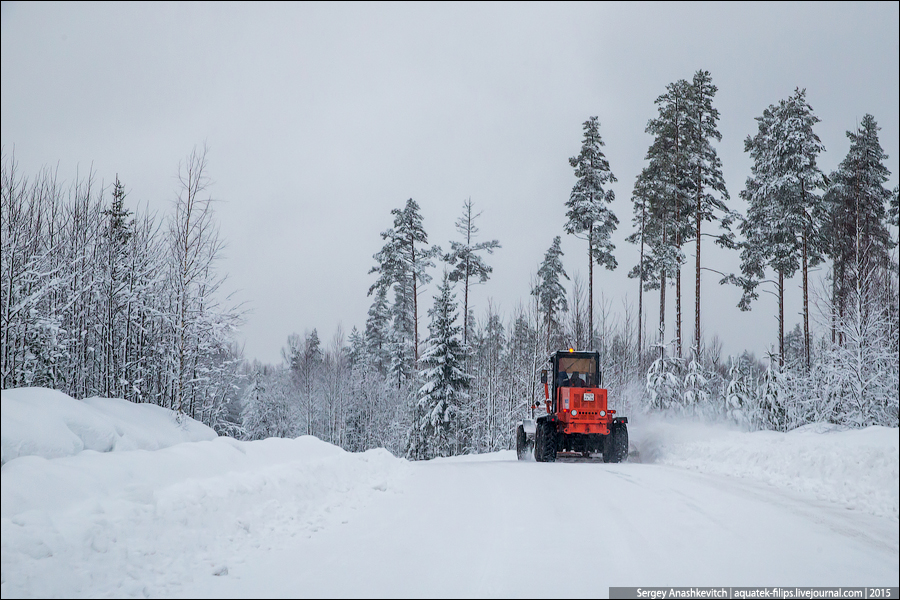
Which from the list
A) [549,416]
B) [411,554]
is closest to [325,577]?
[411,554]

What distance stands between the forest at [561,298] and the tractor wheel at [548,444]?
5.06m

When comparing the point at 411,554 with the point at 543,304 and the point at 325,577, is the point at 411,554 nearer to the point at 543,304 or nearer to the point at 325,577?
the point at 325,577

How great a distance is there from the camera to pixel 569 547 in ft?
19.8

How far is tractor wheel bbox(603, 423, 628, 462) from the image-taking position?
51.8 ft

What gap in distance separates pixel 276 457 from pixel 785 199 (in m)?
22.9

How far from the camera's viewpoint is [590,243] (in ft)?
101

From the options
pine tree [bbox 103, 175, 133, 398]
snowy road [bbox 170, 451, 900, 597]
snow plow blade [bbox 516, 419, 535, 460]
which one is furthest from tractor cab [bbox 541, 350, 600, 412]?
pine tree [bbox 103, 175, 133, 398]

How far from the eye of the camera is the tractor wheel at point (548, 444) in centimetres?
1585

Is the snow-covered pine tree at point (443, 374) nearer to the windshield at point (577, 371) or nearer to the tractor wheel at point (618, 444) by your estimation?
the windshield at point (577, 371)

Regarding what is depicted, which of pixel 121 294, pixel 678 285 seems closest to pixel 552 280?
pixel 678 285

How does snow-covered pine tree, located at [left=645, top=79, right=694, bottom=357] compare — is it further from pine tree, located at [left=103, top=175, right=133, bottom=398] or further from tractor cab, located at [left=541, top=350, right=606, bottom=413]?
pine tree, located at [left=103, top=175, right=133, bottom=398]

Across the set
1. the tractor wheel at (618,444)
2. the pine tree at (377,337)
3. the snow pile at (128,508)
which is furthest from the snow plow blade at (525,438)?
the pine tree at (377,337)

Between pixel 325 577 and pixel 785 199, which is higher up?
pixel 785 199

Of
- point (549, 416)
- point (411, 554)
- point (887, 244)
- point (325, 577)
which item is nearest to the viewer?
point (325, 577)
